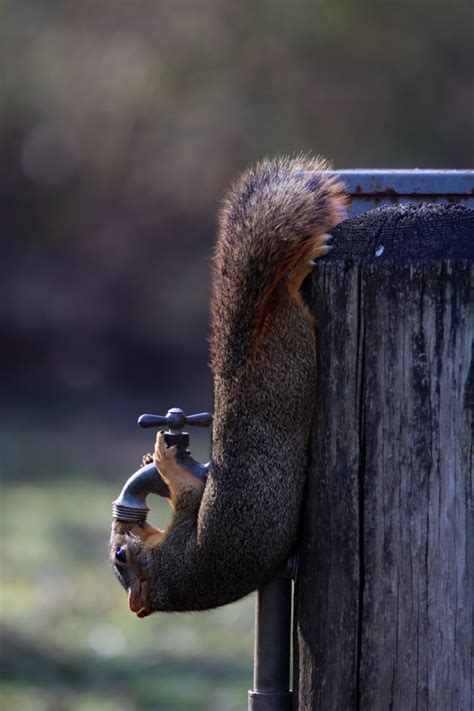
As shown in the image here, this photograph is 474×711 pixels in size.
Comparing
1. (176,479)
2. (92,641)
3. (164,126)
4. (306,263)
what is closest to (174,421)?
(176,479)

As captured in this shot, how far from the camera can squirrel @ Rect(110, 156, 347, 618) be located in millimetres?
1697

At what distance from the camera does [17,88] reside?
42.1 feet

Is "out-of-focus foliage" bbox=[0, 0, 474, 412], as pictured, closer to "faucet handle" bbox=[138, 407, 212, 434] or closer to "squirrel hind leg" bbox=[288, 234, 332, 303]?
"faucet handle" bbox=[138, 407, 212, 434]

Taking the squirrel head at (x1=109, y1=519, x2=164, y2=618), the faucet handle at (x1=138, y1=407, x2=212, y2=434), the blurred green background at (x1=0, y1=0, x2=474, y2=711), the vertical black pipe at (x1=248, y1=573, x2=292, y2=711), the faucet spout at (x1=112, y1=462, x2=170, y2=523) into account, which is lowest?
the vertical black pipe at (x1=248, y1=573, x2=292, y2=711)

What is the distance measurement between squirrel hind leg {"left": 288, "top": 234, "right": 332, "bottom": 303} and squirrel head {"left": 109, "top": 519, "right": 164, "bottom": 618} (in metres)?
0.40

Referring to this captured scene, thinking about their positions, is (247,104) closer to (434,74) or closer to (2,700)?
(434,74)

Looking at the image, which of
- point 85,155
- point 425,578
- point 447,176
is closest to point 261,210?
point 447,176

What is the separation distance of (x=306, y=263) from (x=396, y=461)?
276 mm

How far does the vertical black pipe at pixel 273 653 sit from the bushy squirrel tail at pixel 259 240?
1.16ft

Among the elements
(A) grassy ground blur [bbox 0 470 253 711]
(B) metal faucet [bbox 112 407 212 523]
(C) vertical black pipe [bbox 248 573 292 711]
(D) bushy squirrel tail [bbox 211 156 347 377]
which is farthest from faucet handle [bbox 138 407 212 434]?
(A) grassy ground blur [bbox 0 470 253 711]

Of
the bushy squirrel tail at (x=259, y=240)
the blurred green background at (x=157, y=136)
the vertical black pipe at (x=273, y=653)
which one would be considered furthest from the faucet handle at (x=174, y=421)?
the blurred green background at (x=157, y=136)

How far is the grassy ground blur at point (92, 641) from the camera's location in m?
4.78

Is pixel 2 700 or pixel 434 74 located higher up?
pixel 434 74

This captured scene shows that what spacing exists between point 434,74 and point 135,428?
509 cm
